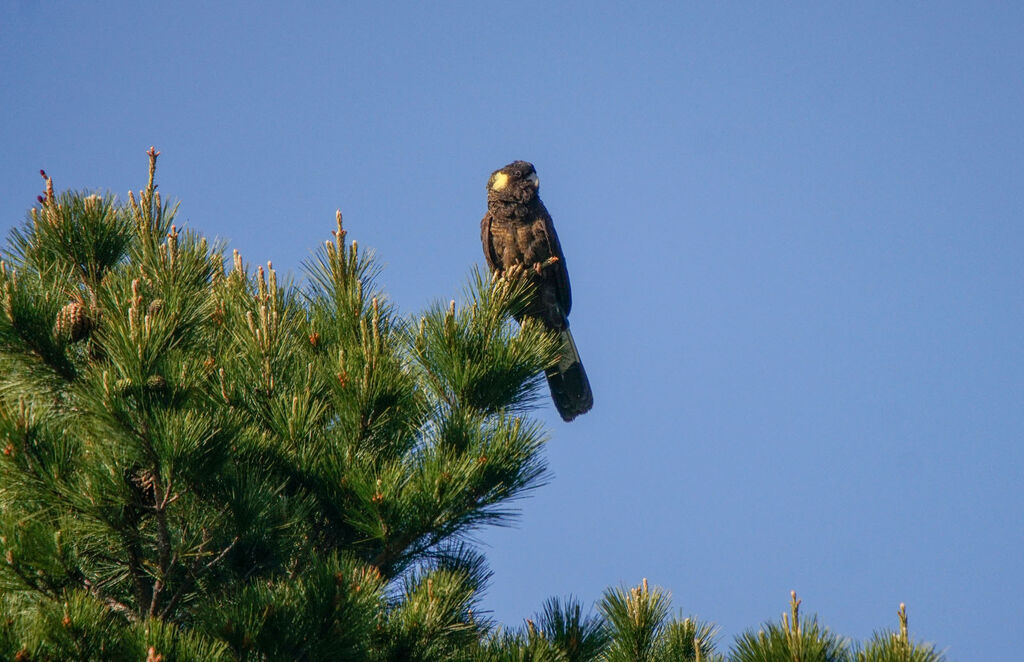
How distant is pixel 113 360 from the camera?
121 inches

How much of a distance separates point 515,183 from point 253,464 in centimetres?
417

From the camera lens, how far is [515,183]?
720 cm

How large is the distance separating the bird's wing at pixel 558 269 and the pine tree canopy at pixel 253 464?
289 centimetres

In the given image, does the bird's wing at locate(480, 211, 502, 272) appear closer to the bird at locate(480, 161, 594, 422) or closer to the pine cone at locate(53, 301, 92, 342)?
the bird at locate(480, 161, 594, 422)

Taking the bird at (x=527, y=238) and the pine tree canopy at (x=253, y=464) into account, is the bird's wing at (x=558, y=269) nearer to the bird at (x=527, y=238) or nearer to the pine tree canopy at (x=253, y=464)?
the bird at (x=527, y=238)

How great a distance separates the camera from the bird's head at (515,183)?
7152 millimetres

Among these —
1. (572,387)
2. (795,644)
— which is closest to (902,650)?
(795,644)

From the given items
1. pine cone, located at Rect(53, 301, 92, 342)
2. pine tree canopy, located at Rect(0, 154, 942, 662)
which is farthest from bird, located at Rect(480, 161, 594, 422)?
pine cone, located at Rect(53, 301, 92, 342)

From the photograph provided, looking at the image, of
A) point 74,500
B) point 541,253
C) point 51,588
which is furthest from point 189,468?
point 541,253

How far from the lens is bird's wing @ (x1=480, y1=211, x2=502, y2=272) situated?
→ 7.28 meters

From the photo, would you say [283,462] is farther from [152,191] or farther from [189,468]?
[152,191]

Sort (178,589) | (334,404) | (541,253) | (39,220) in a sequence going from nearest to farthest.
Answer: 1. (178,589)
2. (334,404)
3. (39,220)
4. (541,253)

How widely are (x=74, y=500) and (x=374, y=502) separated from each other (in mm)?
927

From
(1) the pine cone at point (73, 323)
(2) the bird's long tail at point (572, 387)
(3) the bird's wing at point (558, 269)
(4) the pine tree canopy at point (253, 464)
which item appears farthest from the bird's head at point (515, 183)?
(1) the pine cone at point (73, 323)
